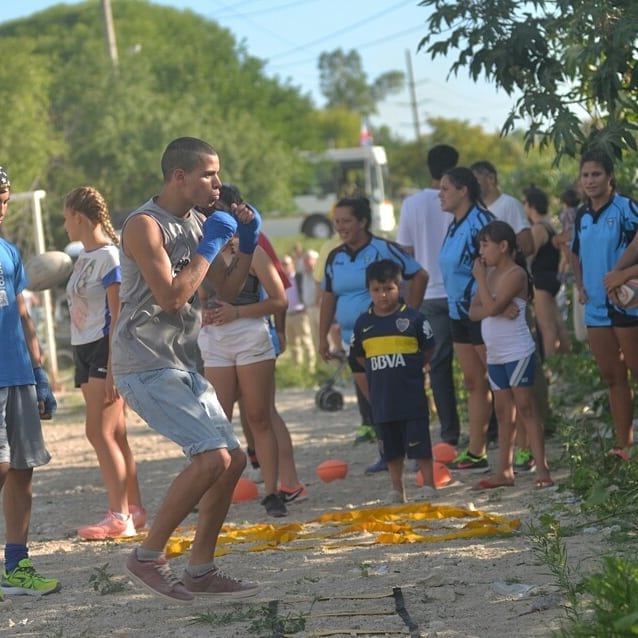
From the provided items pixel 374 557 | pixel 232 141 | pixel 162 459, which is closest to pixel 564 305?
pixel 162 459

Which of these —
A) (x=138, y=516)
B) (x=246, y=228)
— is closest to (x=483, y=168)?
(x=138, y=516)

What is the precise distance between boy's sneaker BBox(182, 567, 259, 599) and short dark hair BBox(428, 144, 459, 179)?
16.2 ft

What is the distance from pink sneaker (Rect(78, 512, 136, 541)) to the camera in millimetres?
8203

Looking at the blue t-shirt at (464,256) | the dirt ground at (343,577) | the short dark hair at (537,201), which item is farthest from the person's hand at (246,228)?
the short dark hair at (537,201)

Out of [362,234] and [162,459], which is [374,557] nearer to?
[362,234]

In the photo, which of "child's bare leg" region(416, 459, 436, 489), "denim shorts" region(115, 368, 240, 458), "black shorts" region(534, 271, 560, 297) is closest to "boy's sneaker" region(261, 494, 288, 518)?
"child's bare leg" region(416, 459, 436, 489)

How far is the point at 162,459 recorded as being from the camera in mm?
12141

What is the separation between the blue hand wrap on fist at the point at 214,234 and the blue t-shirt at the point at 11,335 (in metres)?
1.22

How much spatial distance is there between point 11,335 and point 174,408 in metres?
1.13

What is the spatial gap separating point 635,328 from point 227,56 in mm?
64657

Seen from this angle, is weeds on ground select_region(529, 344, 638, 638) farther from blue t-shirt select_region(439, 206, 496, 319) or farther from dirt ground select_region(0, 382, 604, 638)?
blue t-shirt select_region(439, 206, 496, 319)

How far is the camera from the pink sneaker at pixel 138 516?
857 cm

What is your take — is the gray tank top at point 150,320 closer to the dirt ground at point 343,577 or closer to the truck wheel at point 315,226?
the dirt ground at point 343,577

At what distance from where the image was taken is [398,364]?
8.74 metres
